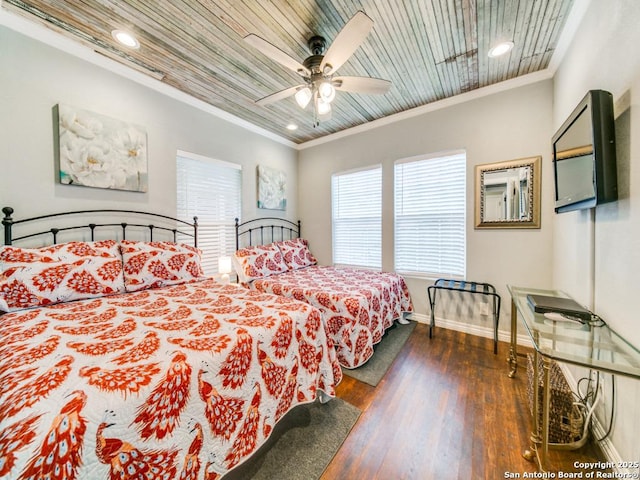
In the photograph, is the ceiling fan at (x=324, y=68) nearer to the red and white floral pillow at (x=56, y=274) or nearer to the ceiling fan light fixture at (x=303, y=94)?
the ceiling fan light fixture at (x=303, y=94)

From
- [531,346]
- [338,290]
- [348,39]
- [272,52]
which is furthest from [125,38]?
[531,346]

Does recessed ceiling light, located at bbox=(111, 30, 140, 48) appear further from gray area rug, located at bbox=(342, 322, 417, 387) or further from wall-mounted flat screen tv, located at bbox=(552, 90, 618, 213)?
gray area rug, located at bbox=(342, 322, 417, 387)

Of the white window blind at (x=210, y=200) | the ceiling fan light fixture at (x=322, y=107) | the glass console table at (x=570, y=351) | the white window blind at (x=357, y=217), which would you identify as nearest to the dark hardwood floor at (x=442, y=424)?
the glass console table at (x=570, y=351)

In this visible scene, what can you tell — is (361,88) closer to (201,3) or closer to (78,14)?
(201,3)

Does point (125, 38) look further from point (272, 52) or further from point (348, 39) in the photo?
point (348, 39)

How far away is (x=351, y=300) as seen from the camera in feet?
6.97

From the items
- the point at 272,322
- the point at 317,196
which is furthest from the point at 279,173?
the point at 272,322

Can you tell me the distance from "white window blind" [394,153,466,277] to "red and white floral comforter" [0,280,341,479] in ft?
6.47

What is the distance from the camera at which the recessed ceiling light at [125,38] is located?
185 cm

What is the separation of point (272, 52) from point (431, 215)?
241cm

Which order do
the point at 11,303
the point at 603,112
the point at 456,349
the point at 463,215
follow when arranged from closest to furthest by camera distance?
the point at 603,112 → the point at 11,303 → the point at 456,349 → the point at 463,215

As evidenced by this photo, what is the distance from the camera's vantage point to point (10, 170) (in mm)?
1753

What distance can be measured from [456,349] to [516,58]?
2783 millimetres

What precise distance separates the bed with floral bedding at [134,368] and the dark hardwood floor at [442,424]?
1.20ft
